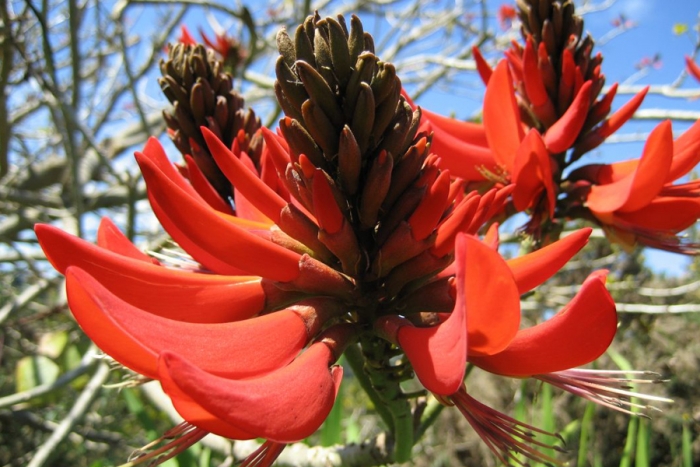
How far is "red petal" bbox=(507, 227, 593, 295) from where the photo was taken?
1.64 ft

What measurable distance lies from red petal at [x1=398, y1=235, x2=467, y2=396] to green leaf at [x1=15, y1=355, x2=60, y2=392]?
1796 millimetres

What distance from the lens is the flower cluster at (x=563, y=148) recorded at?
2.64ft

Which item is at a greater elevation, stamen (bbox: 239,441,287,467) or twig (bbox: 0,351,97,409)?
stamen (bbox: 239,441,287,467)

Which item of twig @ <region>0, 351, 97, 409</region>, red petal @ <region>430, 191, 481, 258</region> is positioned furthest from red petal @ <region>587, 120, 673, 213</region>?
twig @ <region>0, 351, 97, 409</region>

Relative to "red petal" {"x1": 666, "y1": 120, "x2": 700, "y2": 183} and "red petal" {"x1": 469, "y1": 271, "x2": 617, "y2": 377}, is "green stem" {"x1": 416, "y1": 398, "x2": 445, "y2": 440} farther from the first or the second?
"red petal" {"x1": 666, "y1": 120, "x2": 700, "y2": 183}

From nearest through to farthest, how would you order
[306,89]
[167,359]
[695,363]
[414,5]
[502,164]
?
1. [167,359]
2. [306,89]
3. [502,164]
4. [695,363]
5. [414,5]

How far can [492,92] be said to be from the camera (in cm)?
86

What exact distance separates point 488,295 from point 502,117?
534 mm

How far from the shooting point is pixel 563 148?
947mm

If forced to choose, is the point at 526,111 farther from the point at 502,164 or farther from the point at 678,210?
the point at 678,210

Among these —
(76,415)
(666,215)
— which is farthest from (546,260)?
(76,415)

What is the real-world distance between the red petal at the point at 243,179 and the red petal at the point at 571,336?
0.28m

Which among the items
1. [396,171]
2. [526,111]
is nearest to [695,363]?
[526,111]

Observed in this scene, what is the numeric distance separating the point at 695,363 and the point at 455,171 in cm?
338
